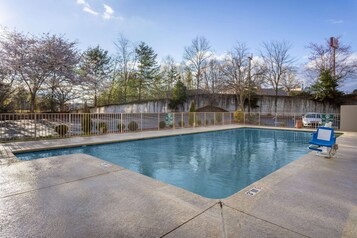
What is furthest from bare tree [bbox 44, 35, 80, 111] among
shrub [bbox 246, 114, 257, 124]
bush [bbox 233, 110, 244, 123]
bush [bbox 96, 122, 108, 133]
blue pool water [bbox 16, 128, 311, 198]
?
shrub [bbox 246, 114, 257, 124]

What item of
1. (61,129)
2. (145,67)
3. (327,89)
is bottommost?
(61,129)

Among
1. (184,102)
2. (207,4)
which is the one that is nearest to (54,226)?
(207,4)

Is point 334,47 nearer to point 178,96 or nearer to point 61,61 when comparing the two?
point 178,96

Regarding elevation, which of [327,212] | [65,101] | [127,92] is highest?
[127,92]

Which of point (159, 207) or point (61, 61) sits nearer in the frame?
point (159, 207)

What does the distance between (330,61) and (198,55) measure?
46.5 feet

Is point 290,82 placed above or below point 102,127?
above

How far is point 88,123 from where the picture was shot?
9.48 meters

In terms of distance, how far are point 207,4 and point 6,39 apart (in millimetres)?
10314

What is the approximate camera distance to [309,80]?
22062 mm

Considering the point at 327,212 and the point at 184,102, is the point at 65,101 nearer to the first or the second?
the point at 184,102

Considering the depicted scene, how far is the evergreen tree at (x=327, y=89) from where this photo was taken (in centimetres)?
1734

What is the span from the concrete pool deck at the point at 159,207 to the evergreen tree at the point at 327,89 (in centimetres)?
1700

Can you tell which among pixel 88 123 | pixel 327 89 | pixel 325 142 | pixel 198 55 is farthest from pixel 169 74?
pixel 325 142
